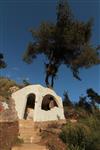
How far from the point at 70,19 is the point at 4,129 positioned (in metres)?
12.6

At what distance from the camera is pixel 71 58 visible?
2173cm

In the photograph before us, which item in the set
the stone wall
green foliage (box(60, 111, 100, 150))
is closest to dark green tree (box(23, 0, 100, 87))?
the stone wall

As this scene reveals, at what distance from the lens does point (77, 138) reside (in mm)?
11258

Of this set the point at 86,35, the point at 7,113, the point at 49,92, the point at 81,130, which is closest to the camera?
the point at 81,130

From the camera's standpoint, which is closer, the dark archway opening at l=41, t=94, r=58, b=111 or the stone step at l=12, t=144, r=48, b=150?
the stone step at l=12, t=144, r=48, b=150

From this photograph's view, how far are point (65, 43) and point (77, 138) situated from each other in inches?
429

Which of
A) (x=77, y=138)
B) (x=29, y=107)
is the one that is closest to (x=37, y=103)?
(x=29, y=107)

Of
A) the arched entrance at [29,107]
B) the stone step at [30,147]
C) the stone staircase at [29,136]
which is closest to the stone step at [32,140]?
the stone staircase at [29,136]

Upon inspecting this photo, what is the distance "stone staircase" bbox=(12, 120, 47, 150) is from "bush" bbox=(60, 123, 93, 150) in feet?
4.20

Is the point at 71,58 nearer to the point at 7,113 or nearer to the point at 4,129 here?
the point at 7,113

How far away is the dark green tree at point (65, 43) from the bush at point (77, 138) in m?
9.36

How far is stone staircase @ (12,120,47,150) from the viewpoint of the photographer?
11.1 metres

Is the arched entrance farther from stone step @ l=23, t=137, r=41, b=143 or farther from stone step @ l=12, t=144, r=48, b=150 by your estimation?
stone step @ l=12, t=144, r=48, b=150

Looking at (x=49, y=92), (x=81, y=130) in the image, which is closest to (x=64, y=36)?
(x=49, y=92)
